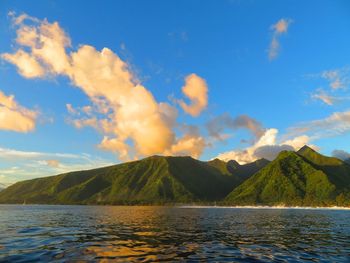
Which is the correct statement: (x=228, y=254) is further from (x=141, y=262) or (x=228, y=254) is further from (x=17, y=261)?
(x=17, y=261)

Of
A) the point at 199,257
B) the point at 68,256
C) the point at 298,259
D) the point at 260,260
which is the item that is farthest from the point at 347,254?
the point at 68,256

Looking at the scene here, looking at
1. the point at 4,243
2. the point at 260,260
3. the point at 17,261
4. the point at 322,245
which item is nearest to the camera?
the point at 17,261

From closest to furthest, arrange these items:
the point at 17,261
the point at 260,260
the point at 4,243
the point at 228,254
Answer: the point at 17,261 → the point at 260,260 → the point at 228,254 → the point at 4,243

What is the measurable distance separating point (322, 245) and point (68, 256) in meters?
35.5

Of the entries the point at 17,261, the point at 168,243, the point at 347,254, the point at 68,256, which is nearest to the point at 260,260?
the point at 347,254

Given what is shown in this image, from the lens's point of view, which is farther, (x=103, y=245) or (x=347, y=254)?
(x=103, y=245)

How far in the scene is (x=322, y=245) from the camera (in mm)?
50531

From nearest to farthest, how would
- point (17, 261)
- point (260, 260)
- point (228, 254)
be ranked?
point (17, 261) → point (260, 260) → point (228, 254)

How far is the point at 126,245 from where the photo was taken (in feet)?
158

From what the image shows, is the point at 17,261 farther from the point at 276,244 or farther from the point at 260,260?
the point at 276,244

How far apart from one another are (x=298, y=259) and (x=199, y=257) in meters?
10.9

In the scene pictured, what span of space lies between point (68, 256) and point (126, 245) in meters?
11.5

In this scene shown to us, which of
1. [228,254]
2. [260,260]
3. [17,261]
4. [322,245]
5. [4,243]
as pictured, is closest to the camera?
[17,261]

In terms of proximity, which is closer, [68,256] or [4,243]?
[68,256]
